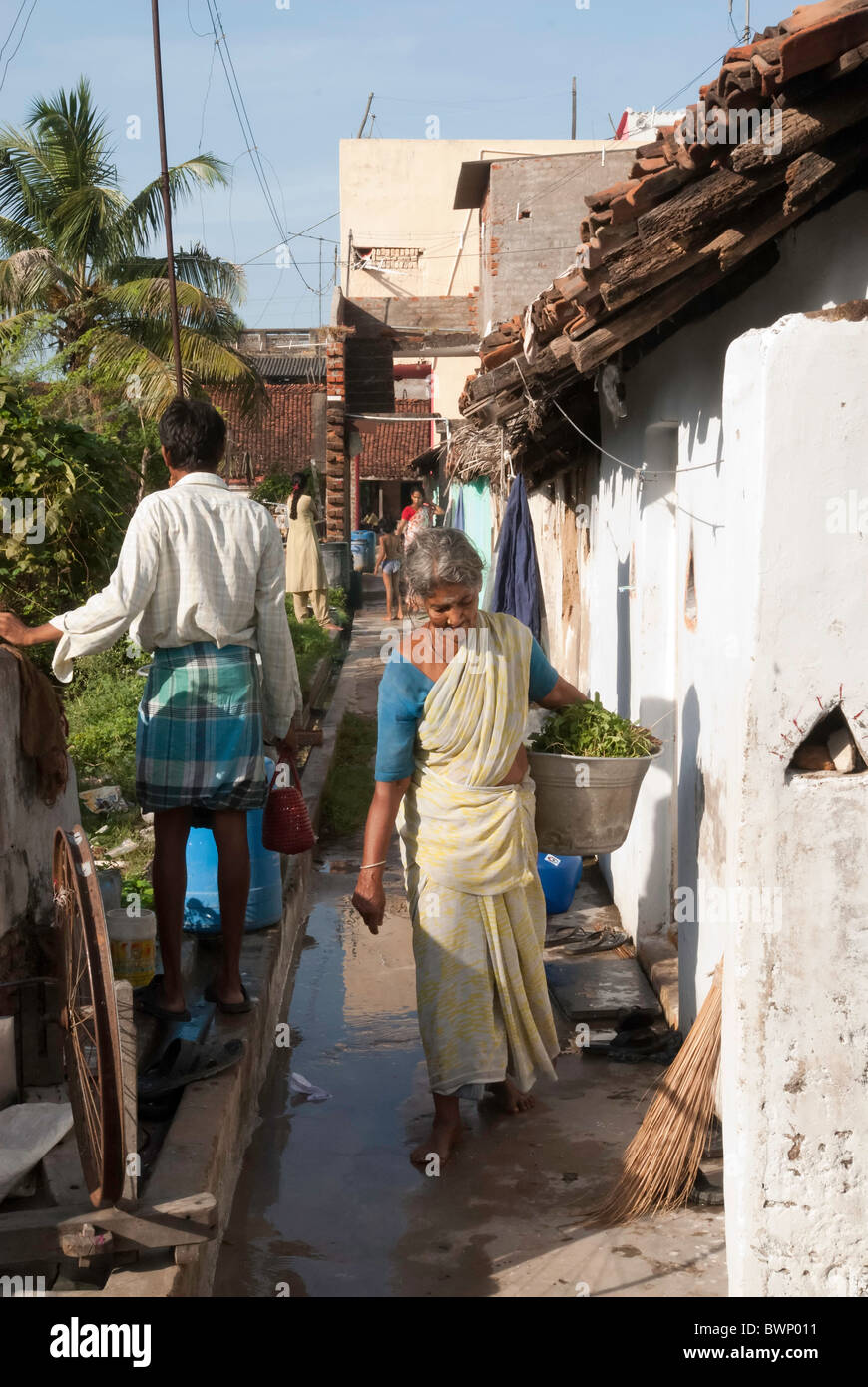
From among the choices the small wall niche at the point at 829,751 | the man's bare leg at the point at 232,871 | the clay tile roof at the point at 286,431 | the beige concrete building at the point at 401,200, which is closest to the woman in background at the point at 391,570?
the clay tile roof at the point at 286,431

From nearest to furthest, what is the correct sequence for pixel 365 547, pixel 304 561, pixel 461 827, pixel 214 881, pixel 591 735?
pixel 461 827, pixel 591 735, pixel 214 881, pixel 304 561, pixel 365 547

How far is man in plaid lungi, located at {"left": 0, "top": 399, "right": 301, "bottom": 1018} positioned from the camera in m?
3.99

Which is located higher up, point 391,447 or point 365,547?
point 391,447

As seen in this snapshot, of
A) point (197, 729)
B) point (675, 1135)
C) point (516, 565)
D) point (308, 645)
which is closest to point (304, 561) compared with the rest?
point (308, 645)

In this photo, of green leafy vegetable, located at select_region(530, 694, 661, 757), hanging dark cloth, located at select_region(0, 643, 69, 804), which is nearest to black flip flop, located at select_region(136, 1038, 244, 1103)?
hanging dark cloth, located at select_region(0, 643, 69, 804)

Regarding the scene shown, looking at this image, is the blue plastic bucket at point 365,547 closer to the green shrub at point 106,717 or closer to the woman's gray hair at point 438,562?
the green shrub at point 106,717

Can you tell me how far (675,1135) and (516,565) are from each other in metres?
4.61

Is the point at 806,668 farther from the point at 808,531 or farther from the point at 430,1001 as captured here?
the point at 430,1001

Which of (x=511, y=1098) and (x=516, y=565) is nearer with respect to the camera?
(x=511, y=1098)

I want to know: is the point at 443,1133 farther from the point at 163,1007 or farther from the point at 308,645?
the point at 308,645

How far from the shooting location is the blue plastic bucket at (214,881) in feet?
16.0

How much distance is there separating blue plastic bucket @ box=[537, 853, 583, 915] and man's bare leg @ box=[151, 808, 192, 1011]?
2.52m

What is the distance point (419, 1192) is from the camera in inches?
157

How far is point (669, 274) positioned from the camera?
412cm
